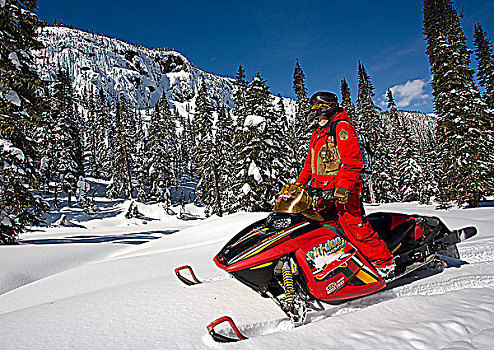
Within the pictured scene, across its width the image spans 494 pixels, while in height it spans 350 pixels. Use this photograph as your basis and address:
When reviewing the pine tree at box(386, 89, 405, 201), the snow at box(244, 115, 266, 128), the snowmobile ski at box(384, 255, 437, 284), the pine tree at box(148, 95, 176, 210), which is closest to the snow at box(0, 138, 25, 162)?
the snowmobile ski at box(384, 255, 437, 284)

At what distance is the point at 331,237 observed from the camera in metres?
3.32

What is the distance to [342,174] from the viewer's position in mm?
3291

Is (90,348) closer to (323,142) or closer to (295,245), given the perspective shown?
(295,245)

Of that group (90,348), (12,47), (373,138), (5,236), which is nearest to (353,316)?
(90,348)

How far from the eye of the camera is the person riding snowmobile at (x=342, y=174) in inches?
131

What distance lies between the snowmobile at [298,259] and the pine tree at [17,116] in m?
11.8

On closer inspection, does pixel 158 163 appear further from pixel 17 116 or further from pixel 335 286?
pixel 335 286

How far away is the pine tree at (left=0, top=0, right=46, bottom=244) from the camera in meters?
11.0

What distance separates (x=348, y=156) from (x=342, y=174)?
254mm

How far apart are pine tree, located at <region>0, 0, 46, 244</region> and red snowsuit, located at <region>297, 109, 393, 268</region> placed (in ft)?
40.1

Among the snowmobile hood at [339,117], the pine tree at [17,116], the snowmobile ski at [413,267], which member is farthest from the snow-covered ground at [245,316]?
the pine tree at [17,116]

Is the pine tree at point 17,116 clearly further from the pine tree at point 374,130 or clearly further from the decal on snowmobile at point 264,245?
the pine tree at point 374,130

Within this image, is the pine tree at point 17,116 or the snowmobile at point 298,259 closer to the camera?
the snowmobile at point 298,259

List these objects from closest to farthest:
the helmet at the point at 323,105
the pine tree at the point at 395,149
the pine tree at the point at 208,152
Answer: the helmet at the point at 323,105 < the pine tree at the point at 208,152 < the pine tree at the point at 395,149
